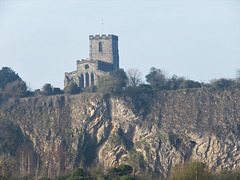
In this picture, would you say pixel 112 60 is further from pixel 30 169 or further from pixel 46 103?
pixel 30 169

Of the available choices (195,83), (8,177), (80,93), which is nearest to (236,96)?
(195,83)

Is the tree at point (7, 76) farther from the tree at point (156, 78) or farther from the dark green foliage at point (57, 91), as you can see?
the tree at point (156, 78)

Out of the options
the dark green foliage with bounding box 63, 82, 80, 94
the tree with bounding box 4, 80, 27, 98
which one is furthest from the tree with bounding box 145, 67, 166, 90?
the tree with bounding box 4, 80, 27, 98

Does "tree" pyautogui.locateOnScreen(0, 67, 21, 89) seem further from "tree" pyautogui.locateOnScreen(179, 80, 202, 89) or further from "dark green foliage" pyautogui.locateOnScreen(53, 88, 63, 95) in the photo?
"tree" pyautogui.locateOnScreen(179, 80, 202, 89)

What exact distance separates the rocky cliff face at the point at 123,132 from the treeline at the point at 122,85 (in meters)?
1.58

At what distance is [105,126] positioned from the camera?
324 feet

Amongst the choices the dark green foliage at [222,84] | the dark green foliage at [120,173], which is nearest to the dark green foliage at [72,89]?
the dark green foliage at [222,84]

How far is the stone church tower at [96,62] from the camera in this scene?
118 meters

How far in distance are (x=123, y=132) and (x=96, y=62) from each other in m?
24.4

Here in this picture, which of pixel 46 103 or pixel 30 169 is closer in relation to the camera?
pixel 30 169

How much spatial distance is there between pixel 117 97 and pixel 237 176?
3500cm

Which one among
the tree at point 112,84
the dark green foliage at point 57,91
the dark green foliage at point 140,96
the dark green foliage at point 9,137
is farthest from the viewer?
the dark green foliage at point 57,91

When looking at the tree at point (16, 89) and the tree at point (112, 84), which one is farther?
the tree at point (16, 89)

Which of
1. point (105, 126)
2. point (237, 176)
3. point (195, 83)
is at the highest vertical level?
point (195, 83)
